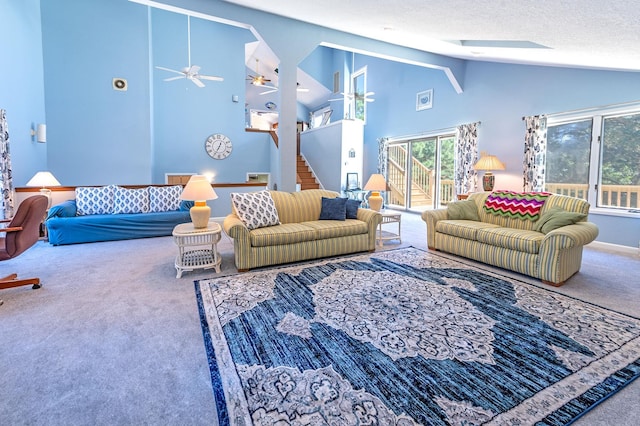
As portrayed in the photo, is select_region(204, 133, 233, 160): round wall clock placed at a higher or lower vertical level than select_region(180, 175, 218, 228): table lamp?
higher

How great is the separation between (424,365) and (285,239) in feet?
7.48

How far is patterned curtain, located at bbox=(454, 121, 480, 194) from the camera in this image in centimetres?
695

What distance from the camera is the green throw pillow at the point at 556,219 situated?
12.0 ft

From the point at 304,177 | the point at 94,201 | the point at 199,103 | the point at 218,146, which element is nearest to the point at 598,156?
the point at 304,177

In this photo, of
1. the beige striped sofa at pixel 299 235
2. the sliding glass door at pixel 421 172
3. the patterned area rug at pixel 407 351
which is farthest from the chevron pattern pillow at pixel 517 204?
the sliding glass door at pixel 421 172

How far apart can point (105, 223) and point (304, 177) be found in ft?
19.9

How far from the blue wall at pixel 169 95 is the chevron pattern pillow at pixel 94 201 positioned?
110cm

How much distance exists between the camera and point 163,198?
6.07m

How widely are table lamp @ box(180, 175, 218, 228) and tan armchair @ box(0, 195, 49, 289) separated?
1295mm

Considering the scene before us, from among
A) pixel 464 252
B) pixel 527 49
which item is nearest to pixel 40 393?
pixel 464 252

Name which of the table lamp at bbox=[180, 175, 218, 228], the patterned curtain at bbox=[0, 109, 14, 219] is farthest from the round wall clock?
the table lamp at bbox=[180, 175, 218, 228]

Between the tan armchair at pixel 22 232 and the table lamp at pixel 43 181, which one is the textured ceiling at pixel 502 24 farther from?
the table lamp at pixel 43 181

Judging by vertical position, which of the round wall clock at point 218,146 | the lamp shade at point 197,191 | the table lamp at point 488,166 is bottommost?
the lamp shade at point 197,191

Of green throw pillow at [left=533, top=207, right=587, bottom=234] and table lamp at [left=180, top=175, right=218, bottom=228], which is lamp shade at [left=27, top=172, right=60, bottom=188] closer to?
table lamp at [left=180, top=175, right=218, bottom=228]
